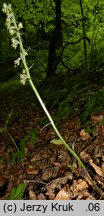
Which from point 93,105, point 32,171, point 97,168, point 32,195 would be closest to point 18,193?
point 32,195

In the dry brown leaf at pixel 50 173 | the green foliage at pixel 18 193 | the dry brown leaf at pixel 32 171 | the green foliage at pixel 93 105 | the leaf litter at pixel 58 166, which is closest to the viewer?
the green foliage at pixel 18 193

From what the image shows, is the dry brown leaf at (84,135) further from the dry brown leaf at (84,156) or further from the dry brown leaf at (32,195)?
the dry brown leaf at (32,195)

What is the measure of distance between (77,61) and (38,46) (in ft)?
8.99

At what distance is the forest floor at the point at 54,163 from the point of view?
120 inches

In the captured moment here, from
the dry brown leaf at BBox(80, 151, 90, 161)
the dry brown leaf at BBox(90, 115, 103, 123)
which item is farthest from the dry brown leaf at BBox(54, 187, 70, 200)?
the dry brown leaf at BBox(90, 115, 103, 123)

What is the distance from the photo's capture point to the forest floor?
10.0 feet

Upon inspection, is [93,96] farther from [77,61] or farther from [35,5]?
[35,5]

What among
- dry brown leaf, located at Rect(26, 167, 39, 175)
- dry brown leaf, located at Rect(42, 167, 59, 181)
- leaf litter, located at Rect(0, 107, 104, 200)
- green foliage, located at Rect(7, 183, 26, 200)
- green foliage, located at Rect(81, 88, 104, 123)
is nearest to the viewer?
green foliage, located at Rect(7, 183, 26, 200)

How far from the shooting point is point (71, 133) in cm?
394

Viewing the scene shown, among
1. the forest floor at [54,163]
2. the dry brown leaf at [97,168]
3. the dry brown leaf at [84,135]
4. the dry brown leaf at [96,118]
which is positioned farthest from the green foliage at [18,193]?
the dry brown leaf at [96,118]

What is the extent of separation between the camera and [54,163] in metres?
3.49

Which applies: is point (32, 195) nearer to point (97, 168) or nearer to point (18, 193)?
point (18, 193)

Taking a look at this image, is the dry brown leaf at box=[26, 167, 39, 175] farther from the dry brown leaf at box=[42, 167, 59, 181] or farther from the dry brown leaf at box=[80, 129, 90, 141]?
the dry brown leaf at box=[80, 129, 90, 141]

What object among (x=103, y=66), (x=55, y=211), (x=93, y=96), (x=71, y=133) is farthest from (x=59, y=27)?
(x=55, y=211)
